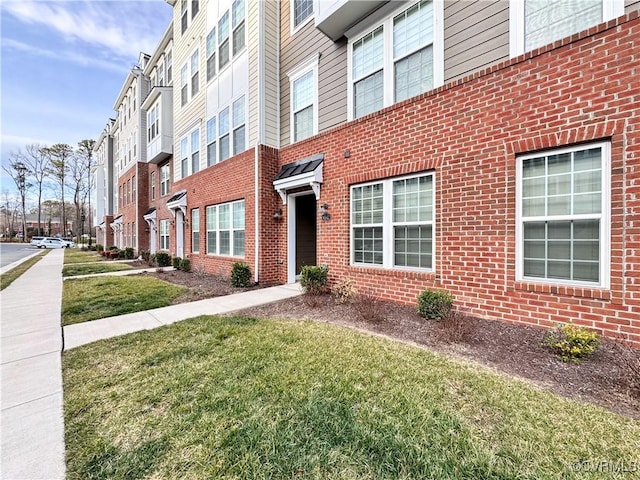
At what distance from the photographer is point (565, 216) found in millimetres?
3963

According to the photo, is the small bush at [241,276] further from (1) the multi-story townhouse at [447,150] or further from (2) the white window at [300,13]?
(2) the white window at [300,13]

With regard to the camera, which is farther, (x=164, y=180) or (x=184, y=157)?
(x=164, y=180)

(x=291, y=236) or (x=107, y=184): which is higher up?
(x=107, y=184)

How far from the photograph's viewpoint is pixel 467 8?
195 inches

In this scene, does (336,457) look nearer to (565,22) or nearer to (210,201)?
(565,22)

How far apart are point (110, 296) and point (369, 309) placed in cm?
690

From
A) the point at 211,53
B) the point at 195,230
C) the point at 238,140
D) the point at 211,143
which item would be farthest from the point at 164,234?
the point at 211,53

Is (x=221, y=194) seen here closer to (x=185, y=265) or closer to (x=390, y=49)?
(x=185, y=265)

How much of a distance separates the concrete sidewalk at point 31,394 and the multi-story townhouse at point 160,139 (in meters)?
10.3

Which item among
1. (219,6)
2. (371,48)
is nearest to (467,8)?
(371,48)

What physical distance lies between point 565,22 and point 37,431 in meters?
8.00

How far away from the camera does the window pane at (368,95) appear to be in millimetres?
6336

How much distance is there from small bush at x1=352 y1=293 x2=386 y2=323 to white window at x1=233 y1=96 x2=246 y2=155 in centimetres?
664

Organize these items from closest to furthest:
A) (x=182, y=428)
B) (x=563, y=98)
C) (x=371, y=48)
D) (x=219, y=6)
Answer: (x=182, y=428) < (x=563, y=98) < (x=371, y=48) < (x=219, y=6)
